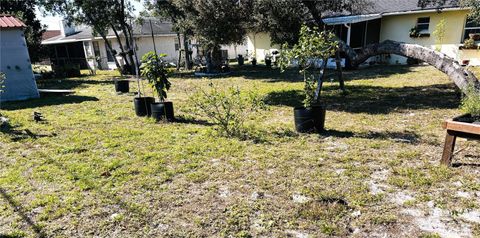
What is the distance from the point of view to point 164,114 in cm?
722

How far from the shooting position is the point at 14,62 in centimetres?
1090

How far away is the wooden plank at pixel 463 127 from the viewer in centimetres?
375

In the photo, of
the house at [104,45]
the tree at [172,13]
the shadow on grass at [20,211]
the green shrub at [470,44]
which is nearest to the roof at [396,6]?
the green shrub at [470,44]

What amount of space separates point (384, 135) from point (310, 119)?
133 centimetres

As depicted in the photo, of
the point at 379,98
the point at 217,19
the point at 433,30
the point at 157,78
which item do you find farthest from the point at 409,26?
the point at 157,78

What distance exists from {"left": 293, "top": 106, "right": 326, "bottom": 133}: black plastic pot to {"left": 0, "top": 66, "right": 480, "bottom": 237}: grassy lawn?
0.64 feet

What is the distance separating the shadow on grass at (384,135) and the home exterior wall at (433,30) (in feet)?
36.7

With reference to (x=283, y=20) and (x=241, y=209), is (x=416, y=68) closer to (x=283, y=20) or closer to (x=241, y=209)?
(x=283, y=20)

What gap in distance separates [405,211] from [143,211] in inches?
108

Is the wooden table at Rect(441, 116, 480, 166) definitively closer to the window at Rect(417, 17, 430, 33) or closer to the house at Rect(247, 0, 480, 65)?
the house at Rect(247, 0, 480, 65)

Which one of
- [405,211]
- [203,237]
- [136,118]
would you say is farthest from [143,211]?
[136,118]

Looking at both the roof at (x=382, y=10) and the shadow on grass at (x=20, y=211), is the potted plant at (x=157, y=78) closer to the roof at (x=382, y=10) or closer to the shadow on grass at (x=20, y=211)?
the shadow on grass at (x=20, y=211)

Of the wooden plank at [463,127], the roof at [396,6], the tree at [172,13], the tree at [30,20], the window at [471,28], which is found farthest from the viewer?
the tree at [30,20]

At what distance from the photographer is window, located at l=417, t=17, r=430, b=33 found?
15344 mm
